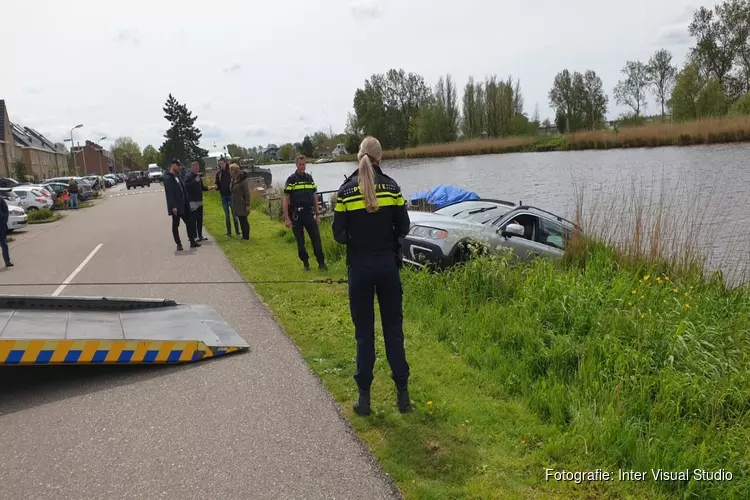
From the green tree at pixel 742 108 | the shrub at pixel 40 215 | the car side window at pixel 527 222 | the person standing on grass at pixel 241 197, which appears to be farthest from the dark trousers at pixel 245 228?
the green tree at pixel 742 108

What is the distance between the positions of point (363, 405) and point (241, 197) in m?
9.53

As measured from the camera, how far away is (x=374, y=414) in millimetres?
4090

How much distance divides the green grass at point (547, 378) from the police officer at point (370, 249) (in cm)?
45

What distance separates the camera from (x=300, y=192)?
373 inches

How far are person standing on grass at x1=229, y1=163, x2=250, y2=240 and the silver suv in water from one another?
4638mm

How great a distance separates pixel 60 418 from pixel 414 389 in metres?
2.72

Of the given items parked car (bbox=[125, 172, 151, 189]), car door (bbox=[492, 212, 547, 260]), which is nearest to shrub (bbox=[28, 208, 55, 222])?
car door (bbox=[492, 212, 547, 260])

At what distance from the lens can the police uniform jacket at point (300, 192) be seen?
945cm

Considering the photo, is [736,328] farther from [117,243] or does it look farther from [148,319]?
[117,243]

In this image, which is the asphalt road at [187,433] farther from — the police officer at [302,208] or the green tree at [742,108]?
the green tree at [742,108]

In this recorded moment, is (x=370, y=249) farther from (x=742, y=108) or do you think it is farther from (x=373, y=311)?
(x=742, y=108)

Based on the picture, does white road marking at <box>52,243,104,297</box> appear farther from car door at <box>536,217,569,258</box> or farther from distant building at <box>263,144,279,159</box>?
distant building at <box>263,144,279,159</box>

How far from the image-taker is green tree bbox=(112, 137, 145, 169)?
421ft

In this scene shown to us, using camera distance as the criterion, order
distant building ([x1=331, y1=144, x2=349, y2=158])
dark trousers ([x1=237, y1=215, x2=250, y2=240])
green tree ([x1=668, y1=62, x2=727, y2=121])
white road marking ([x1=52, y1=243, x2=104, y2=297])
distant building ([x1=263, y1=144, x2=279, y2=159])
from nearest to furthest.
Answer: white road marking ([x1=52, y1=243, x2=104, y2=297]), dark trousers ([x1=237, y1=215, x2=250, y2=240]), green tree ([x1=668, y1=62, x2=727, y2=121]), distant building ([x1=331, y1=144, x2=349, y2=158]), distant building ([x1=263, y1=144, x2=279, y2=159])
